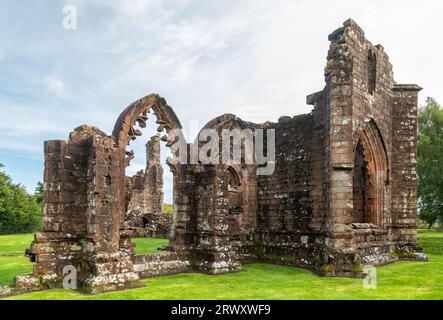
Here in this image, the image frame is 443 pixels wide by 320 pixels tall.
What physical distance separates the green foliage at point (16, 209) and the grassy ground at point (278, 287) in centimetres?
3421

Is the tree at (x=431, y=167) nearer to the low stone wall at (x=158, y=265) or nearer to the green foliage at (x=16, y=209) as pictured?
the low stone wall at (x=158, y=265)

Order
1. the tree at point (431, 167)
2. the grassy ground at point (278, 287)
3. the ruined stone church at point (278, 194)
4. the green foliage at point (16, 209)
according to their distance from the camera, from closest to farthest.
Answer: the grassy ground at point (278, 287) < the ruined stone church at point (278, 194) < the tree at point (431, 167) < the green foliage at point (16, 209)

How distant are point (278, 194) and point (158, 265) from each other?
206 inches

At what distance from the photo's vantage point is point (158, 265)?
1036 centimetres

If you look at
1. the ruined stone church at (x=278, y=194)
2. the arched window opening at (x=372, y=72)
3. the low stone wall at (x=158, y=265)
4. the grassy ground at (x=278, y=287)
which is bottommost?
the grassy ground at (x=278, y=287)

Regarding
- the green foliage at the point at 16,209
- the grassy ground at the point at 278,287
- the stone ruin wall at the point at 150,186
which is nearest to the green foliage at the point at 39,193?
the green foliage at the point at 16,209

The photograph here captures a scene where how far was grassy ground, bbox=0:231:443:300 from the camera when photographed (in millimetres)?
7840

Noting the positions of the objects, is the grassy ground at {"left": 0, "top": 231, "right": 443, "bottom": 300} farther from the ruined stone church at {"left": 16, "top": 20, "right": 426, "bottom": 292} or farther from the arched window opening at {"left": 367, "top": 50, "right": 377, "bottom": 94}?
the arched window opening at {"left": 367, "top": 50, "right": 377, "bottom": 94}

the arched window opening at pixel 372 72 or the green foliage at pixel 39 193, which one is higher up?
the arched window opening at pixel 372 72

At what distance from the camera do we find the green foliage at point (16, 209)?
41750mm

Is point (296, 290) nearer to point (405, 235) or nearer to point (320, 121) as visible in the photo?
point (320, 121)

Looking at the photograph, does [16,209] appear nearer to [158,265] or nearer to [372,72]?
[158,265]

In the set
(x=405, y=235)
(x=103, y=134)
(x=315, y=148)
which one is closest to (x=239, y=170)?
(x=315, y=148)

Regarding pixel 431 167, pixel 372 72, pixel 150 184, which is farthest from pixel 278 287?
pixel 150 184
